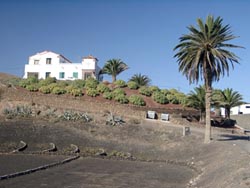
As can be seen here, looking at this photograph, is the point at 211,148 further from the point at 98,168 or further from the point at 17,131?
the point at 17,131

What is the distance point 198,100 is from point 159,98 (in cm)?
577

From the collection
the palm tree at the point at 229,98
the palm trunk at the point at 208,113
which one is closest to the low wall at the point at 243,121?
the palm tree at the point at 229,98

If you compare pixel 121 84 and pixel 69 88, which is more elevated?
pixel 121 84

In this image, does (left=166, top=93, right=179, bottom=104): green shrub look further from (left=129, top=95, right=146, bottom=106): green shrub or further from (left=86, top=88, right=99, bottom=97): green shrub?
(left=86, top=88, right=99, bottom=97): green shrub

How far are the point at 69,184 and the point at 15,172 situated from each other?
4.21 meters

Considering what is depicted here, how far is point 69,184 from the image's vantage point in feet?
59.7

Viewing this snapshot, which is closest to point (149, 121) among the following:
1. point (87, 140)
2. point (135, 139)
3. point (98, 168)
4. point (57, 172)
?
point (135, 139)

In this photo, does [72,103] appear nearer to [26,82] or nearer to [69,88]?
[69,88]

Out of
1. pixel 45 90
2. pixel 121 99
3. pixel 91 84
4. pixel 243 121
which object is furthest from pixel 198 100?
pixel 243 121

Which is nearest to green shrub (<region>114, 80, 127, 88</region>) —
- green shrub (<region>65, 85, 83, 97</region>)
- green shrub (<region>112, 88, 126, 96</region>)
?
green shrub (<region>112, 88, 126, 96</region>)

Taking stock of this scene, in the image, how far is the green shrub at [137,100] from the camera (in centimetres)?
4919

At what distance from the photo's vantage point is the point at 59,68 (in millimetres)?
71062

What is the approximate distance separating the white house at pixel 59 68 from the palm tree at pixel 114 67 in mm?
5184

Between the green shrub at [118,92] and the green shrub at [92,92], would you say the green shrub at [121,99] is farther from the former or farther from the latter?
the green shrub at [92,92]
